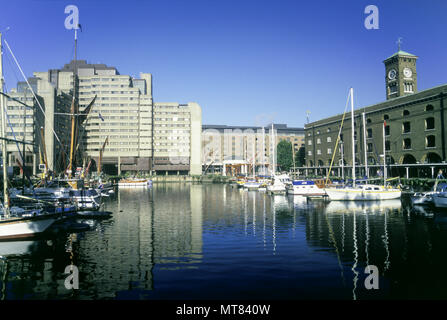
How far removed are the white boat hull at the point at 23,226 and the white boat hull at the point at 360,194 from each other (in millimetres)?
42873

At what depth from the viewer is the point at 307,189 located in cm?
6300

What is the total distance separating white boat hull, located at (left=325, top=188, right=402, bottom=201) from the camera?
52844 millimetres

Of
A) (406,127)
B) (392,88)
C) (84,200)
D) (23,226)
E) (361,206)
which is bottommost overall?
(361,206)

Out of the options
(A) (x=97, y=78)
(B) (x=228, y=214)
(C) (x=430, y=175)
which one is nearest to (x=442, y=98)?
(C) (x=430, y=175)

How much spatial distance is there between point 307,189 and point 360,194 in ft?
38.7

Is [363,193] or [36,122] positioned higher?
[36,122]

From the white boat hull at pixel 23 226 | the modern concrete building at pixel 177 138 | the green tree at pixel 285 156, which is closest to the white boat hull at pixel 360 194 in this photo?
the white boat hull at pixel 23 226

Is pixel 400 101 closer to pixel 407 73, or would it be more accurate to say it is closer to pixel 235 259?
pixel 407 73

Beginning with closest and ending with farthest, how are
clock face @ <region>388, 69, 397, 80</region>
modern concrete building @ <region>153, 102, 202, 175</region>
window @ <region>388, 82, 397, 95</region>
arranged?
clock face @ <region>388, 69, 397, 80</region> < window @ <region>388, 82, 397, 95</region> < modern concrete building @ <region>153, 102, 202, 175</region>

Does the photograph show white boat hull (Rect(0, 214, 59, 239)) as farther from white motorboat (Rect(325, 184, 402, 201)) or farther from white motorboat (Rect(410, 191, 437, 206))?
white motorboat (Rect(410, 191, 437, 206))

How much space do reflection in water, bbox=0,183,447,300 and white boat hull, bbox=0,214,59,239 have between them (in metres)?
0.81

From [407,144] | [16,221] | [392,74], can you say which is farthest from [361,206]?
[392,74]

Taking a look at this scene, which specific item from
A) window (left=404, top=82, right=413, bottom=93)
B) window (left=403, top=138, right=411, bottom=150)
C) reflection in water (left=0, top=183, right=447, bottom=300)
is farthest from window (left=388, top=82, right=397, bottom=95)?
reflection in water (left=0, top=183, right=447, bottom=300)

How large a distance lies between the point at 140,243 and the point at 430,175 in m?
73.1
